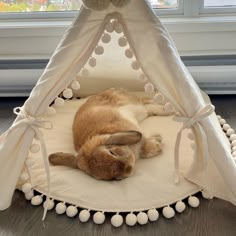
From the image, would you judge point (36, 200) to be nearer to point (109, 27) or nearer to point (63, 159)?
point (63, 159)

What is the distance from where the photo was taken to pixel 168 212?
1167 mm

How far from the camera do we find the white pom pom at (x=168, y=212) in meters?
1.17

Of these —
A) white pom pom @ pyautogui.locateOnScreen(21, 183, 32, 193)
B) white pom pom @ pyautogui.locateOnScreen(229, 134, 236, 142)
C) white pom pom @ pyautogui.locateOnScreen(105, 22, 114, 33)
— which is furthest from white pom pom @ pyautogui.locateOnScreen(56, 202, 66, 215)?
white pom pom @ pyautogui.locateOnScreen(229, 134, 236, 142)

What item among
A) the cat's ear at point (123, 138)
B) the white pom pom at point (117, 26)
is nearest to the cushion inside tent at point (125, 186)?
the cat's ear at point (123, 138)

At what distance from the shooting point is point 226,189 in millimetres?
1179

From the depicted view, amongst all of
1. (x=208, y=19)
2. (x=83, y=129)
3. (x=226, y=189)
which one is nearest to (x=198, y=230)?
(x=226, y=189)

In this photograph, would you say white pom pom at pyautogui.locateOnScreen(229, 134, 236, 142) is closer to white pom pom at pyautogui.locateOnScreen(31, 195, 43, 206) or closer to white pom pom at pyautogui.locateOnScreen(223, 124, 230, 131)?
white pom pom at pyautogui.locateOnScreen(223, 124, 230, 131)

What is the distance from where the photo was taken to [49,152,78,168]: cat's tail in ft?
4.36

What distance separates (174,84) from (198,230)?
43 centimetres

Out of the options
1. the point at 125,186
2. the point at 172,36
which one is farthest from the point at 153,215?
the point at 172,36

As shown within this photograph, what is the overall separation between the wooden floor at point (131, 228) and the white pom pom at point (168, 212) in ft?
0.04

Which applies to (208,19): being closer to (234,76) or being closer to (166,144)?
(234,76)

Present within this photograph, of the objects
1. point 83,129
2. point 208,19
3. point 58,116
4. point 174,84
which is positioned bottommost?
point 58,116

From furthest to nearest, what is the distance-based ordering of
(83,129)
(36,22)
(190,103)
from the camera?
(36,22) < (83,129) < (190,103)
